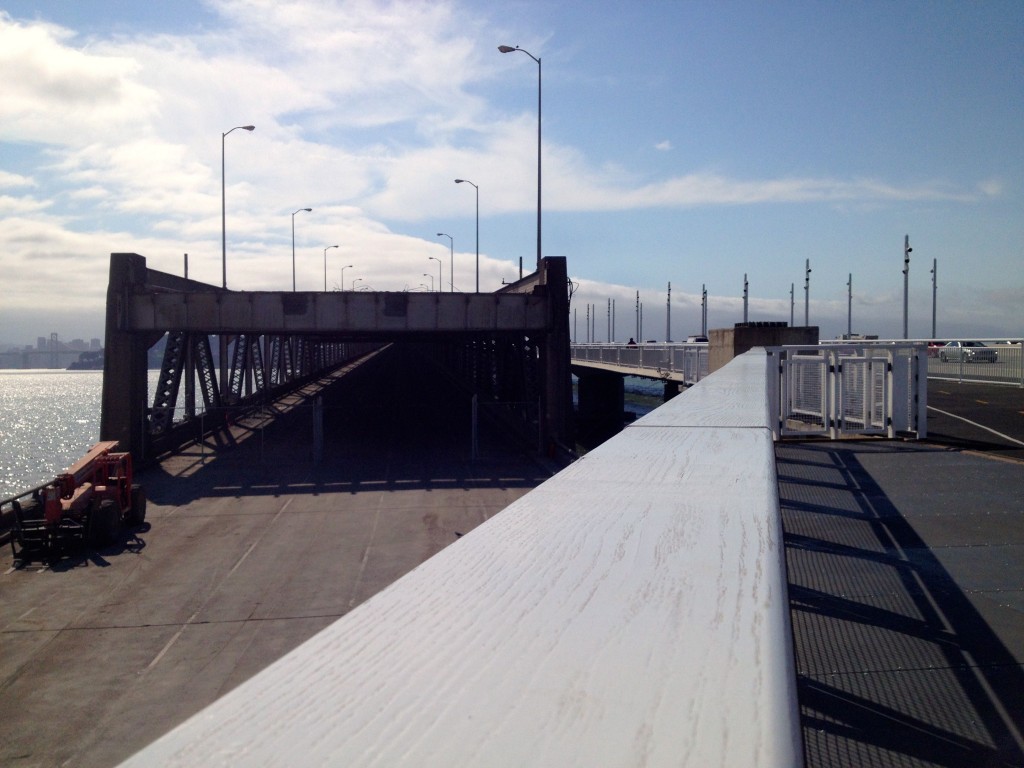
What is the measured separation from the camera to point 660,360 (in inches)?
1359

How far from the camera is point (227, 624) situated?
Answer: 17.3 meters

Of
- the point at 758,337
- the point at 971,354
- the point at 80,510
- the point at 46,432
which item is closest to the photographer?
the point at 758,337

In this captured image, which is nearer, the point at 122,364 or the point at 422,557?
the point at 422,557

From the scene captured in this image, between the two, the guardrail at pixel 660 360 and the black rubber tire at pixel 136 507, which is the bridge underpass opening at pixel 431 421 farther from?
the black rubber tire at pixel 136 507

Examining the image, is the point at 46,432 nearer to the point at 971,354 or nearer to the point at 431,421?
the point at 431,421

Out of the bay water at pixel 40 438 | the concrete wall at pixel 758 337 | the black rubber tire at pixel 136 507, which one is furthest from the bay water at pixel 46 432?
the concrete wall at pixel 758 337

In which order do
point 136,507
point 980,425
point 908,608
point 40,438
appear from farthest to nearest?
point 40,438 → point 136,507 → point 980,425 → point 908,608

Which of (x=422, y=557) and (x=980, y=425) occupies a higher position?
(x=980, y=425)

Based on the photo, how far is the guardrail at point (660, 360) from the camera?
27156 millimetres

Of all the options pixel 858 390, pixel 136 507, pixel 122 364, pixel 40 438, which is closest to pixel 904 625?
pixel 858 390

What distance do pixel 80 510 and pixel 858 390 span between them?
2046 cm

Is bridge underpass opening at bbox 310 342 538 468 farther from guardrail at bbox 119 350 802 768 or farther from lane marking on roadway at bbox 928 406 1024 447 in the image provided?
guardrail at bbox 119 350 802 768

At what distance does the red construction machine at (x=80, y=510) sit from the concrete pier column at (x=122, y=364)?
9285 mm

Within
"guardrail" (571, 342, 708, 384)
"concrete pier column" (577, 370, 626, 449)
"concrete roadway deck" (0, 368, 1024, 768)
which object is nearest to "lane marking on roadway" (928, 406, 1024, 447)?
"concrete roadway deck" (0, 368, 1024, 768)
